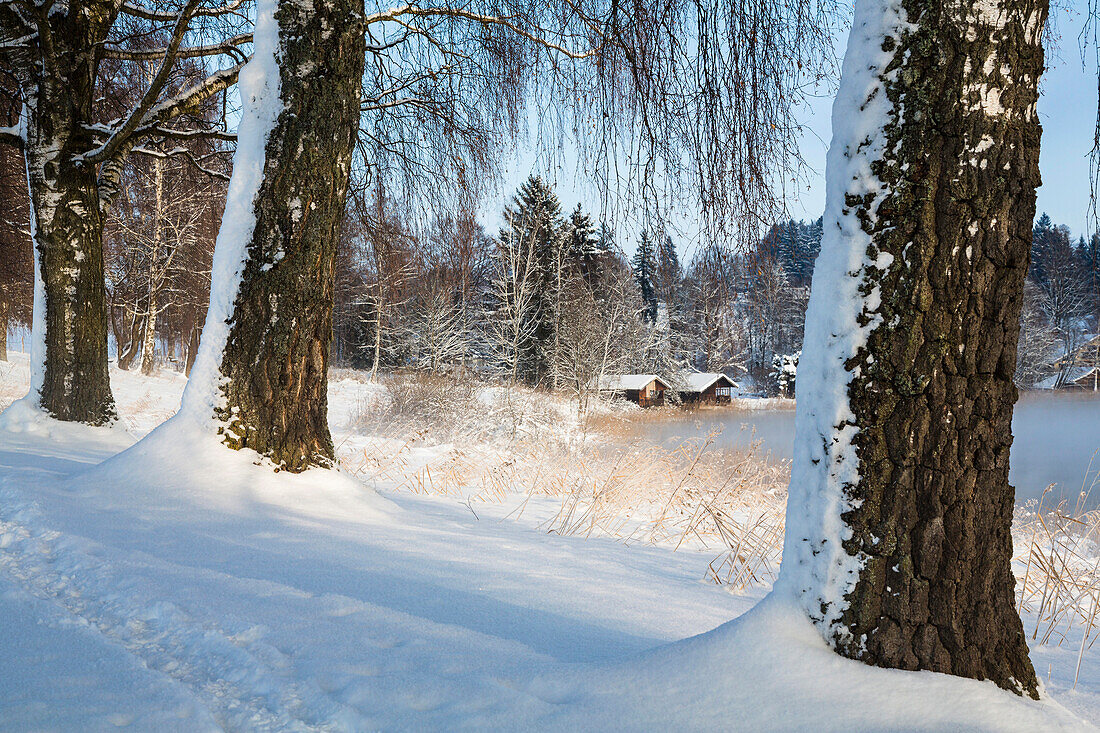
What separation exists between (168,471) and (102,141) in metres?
4.60

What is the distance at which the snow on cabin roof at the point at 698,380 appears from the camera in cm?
3259

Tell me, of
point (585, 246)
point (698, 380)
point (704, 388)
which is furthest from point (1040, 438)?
point (698, 380)

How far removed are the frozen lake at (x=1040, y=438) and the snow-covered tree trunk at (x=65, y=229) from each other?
5657mm

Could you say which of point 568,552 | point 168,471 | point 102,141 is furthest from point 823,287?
point 102,141

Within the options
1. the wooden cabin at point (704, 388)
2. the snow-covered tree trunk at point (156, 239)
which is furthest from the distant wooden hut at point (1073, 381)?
the snow-covered tree trunk at point (156, 239)

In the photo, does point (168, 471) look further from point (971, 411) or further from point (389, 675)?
point (971, 411)

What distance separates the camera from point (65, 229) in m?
5.70

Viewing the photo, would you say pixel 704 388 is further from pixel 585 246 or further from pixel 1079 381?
pixel 585 246

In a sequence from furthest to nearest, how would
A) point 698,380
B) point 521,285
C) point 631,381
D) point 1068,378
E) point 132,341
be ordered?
1. point 698,380
2. point 1068,378
3. point 631,381
4. point 132,341
5. point 521,285

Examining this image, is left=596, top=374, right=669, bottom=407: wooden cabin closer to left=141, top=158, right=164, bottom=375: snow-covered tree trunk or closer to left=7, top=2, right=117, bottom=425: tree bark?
left=141, top=158, right=164, bottom=375: snow-covered tree trunk

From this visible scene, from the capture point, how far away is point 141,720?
54.5 inches

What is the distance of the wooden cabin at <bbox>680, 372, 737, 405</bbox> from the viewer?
32.8 meters

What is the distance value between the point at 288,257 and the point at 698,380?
32.6 m

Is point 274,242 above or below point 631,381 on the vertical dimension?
above
